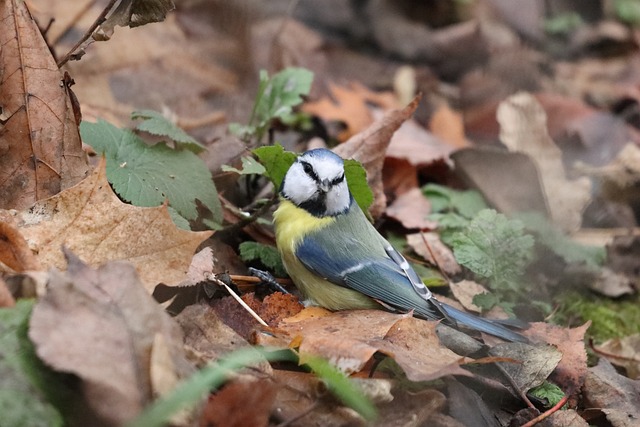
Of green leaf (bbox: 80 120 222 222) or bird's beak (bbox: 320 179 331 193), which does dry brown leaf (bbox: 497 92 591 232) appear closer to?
bird's beak (bbox: 320 179 331 193)

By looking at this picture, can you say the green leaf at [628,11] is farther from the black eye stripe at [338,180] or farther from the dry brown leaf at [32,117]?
the dry brown leaf at [32,117]

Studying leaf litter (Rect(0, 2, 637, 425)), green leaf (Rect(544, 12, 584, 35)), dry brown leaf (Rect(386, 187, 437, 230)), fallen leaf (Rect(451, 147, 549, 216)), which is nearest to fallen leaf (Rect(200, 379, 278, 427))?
leaf litter (Rect(0, 2, 637, 425))

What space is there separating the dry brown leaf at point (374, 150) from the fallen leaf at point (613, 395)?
954 millimetres

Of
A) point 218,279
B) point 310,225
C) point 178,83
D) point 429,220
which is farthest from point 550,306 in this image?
point 178,83

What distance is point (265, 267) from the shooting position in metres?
2.41

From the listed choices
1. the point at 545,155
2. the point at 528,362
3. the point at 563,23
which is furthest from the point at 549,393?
the point at 563,23

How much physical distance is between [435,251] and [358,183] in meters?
0.48

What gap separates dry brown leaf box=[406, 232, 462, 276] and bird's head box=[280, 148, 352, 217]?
1.44 ft

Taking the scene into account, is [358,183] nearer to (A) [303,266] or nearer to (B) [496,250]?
(A) [303,266]

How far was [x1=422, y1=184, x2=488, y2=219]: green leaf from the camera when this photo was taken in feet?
9.78

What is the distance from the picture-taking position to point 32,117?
2.04 m

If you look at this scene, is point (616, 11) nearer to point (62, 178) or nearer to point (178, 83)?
point (178, 83)

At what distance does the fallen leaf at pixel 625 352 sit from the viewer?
7.70 feet

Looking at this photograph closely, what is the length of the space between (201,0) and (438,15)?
161cm
